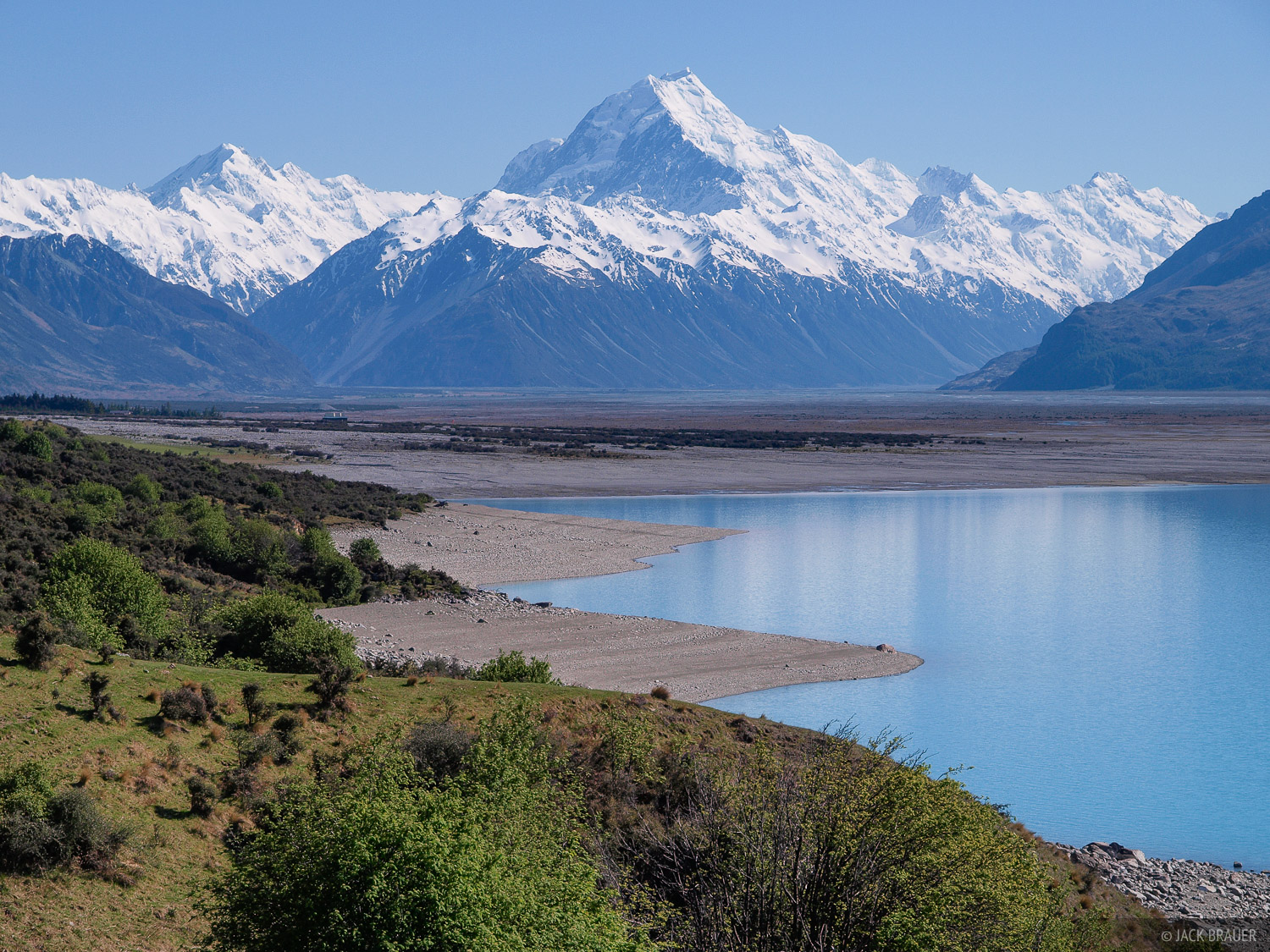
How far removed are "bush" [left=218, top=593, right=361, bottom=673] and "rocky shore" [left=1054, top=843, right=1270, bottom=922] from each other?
56.7ft

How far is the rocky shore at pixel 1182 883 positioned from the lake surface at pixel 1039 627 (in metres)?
1.53

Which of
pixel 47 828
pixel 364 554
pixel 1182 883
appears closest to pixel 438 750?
pixel 47 828

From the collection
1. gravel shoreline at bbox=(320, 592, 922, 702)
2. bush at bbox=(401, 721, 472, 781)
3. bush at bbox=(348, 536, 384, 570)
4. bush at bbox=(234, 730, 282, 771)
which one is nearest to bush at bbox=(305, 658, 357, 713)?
bush at bbox=(234, 730, 282, 771)

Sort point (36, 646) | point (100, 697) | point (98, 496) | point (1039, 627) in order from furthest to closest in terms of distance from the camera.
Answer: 1. point (98, 496)
2. point (1039, 627)
3. point (36, 646)
4. point (100, 697)

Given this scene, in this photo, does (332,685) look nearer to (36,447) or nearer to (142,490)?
(142,490)

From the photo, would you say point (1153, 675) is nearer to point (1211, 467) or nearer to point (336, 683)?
point (336, 683)

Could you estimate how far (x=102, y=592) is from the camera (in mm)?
31297

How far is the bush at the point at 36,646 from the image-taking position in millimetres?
21094

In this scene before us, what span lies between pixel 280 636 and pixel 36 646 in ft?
25.5

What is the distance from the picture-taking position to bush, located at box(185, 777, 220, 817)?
18.6m

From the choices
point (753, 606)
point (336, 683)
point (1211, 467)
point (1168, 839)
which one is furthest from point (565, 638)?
point (1211, 467)

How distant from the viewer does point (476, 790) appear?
59.7ft

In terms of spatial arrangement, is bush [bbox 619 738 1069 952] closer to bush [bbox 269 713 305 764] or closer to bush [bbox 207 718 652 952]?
bush [bbox 207 718 652 952]

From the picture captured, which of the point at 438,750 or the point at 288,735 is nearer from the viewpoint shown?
the point at 438,750
